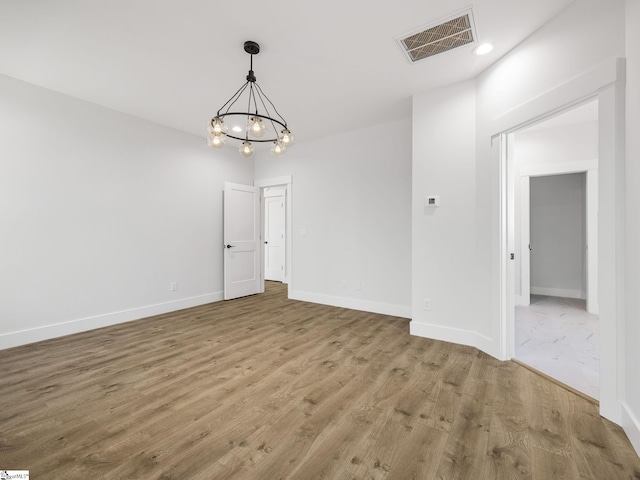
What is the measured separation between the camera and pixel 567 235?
552 cm

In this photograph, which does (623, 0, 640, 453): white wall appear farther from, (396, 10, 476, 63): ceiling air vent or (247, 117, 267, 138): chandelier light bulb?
(247, 117, 267, 138): chandelier light bulb

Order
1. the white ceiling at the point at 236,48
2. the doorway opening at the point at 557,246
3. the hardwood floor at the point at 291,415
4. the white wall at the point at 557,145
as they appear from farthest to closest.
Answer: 1. the white wall at the point at 557,145
2. the doorway opening at the point at 557,246
3. the white ceiling at the point at 236,48
4. the hardwood floor at the point at 291,415

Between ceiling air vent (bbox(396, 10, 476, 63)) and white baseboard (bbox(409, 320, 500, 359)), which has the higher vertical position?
ceiling air vent (bbox(396, 10, 476, 63))

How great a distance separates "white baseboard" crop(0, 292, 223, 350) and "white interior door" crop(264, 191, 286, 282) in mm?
2764

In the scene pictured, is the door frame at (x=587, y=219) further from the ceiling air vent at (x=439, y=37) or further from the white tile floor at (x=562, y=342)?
the ceiling air vent at (x=439, y=37)

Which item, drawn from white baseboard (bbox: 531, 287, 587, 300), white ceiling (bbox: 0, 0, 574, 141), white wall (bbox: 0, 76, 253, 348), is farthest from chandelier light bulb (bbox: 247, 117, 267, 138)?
white baseboard (bbox: 531, 287, 587, 300)

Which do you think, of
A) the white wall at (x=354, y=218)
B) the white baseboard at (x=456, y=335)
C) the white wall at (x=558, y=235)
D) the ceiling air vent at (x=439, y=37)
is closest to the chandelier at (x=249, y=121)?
the white wall at (x=354, y=218)

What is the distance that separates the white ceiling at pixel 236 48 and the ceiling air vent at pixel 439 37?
0.23 ft

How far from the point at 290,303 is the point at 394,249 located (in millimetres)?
2081

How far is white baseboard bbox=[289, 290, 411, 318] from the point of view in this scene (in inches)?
166

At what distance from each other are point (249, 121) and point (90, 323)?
3385 millimetres

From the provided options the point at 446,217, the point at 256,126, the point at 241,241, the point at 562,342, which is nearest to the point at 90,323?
the point at 241,241

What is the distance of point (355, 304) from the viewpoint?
182 inches

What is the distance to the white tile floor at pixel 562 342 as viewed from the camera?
238cm
